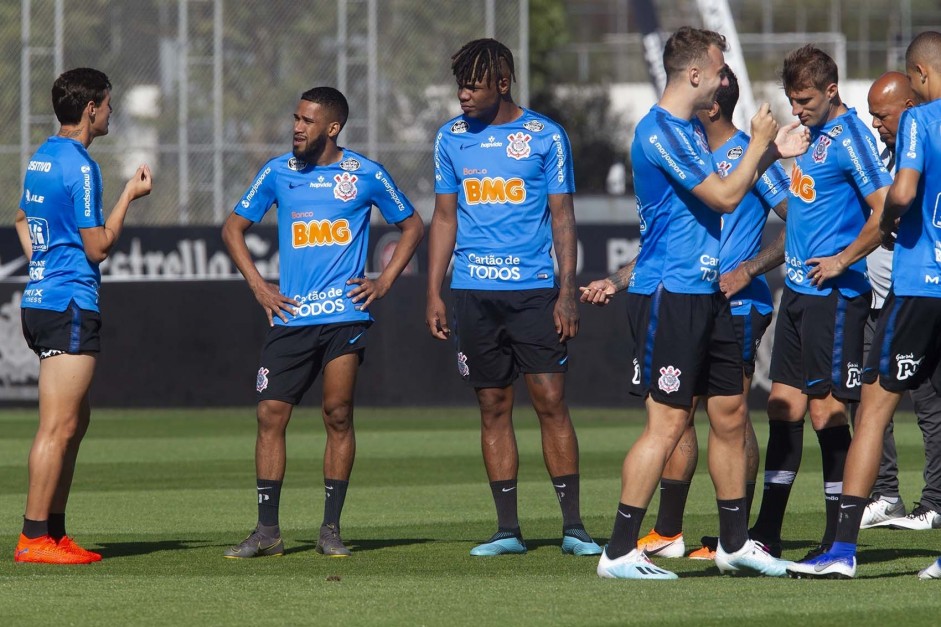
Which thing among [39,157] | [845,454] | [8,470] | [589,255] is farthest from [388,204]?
[589,255]

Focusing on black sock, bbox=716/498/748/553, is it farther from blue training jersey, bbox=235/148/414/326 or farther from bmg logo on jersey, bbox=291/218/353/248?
bmg logo on jersey, bbox=291/218/353/248

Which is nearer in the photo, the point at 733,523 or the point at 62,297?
the point at 733,523

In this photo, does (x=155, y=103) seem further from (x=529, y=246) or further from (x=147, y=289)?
(x=529, y=246)

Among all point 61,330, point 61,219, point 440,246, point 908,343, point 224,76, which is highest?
point 224,76

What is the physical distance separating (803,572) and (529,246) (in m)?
2.14

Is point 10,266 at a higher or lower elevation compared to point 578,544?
higher

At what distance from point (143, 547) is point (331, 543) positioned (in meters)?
1.03

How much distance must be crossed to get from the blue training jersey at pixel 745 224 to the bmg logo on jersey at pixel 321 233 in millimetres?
1800

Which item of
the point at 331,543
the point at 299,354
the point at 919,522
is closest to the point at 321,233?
the point at 299,354

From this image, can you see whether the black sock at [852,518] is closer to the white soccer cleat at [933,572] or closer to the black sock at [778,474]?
the white soccer cleat at [933,572]

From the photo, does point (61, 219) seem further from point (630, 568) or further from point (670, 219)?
point (630, 568)

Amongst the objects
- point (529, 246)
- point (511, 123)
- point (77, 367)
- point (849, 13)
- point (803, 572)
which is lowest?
point (803, 572)

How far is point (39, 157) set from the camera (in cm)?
774

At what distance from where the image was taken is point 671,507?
7.77 m
